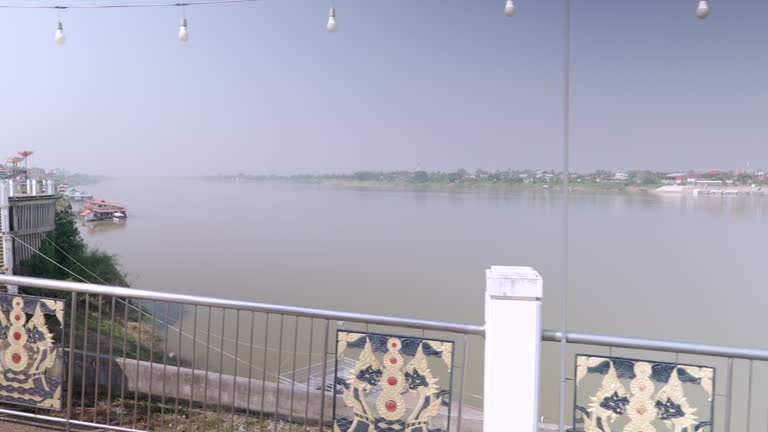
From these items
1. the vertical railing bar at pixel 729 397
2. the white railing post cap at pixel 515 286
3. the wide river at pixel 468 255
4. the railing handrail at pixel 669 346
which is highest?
the white railing post cap at pixel 515 286

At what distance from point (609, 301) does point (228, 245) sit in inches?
1280

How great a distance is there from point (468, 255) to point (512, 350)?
127 ft

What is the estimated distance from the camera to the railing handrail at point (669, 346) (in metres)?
2.07

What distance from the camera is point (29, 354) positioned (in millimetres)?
2920

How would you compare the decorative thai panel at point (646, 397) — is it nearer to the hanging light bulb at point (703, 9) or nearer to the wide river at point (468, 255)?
the hanging light bulb at point (703, 9)

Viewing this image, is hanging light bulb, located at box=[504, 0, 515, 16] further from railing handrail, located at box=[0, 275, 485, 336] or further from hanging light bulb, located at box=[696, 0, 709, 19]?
railing handrail, located at box=[0, 275, 485, 336]

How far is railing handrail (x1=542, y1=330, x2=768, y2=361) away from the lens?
2.07 m

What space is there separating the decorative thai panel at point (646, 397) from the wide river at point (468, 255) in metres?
12.1

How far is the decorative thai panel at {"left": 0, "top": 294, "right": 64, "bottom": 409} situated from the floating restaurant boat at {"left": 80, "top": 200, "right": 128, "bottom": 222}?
157ft

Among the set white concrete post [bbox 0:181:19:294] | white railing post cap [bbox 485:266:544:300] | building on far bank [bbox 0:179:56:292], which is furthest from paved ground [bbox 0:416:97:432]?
white concrete post [bbox 0:181:19:294]

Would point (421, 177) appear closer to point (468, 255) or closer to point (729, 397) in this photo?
point (468, 255)

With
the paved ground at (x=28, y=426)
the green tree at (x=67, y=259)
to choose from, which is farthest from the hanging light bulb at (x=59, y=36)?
the green tree at (x=67, y=259)

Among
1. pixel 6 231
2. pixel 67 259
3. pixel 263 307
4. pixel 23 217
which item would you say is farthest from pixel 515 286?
pixel 67 259

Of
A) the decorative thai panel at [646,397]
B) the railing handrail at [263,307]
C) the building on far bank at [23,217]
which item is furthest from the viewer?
the building on far bank at [23,217]
